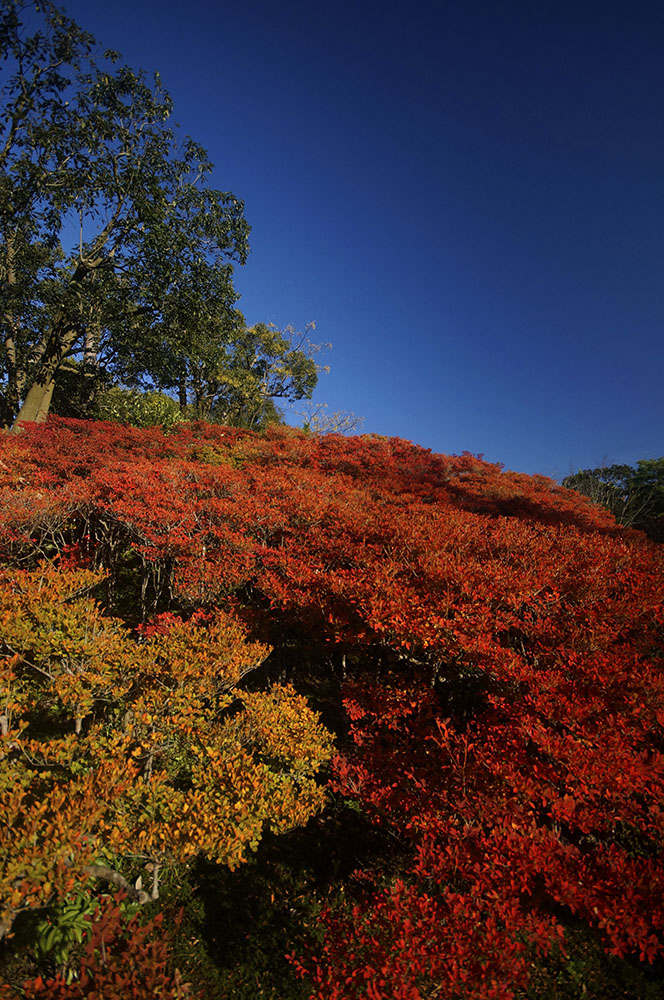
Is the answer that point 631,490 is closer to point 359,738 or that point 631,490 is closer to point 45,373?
point 359,738

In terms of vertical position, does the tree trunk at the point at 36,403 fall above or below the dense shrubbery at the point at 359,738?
above

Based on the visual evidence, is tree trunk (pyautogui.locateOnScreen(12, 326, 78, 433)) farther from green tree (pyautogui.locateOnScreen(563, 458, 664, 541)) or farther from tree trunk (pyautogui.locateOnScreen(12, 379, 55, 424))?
green tree (pyautogui.locateOnScreen(563, 458, 664, 541))

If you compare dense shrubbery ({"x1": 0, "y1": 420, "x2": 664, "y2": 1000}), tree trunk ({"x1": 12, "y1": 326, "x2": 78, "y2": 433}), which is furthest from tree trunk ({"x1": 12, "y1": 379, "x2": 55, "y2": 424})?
dense shrubbery ({"x1": 0, "y1": 420, "x2": 664, "y2": 1000})

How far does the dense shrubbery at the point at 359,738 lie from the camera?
3.71 metres

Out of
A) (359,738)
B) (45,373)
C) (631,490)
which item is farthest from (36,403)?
(631,490)

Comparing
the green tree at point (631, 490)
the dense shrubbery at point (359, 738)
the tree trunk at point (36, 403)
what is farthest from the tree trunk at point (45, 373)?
the green tree at point (631, 490)

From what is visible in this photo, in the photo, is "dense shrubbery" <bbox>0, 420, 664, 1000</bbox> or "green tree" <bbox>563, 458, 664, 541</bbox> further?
"green tree" <bbox>563, 458, 664, 541</bbox>

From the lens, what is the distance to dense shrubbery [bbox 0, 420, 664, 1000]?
3.71 metres

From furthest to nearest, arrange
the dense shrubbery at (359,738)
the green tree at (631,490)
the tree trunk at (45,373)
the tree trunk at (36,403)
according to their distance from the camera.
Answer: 1. the green tree at (631,490)
2. the tree trunk at (36,403)
3. the tree trunk at (45,373)
4. the dense shrubbery at (359,738)

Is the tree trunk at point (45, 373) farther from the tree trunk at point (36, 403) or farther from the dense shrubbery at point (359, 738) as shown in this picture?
the dense shrubbery at point (359, 738)

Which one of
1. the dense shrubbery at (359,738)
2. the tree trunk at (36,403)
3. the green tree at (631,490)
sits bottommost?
the dense shrubbery at (359,738)

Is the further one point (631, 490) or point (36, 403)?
point (631, 490)

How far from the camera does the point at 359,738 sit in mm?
5996

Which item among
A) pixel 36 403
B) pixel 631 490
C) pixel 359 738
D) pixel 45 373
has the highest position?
pixel 631 490
